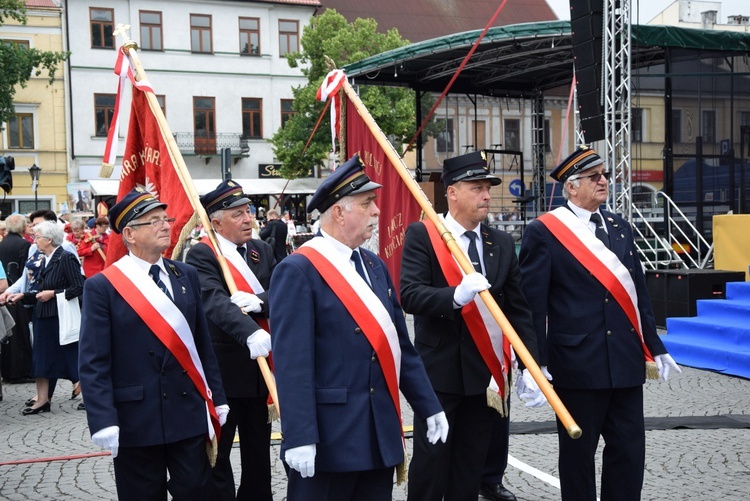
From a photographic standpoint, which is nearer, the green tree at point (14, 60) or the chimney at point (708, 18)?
the green tree at point (14, 60)

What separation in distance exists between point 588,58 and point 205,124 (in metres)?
32.5

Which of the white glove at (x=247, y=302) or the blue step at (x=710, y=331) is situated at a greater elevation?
the white glove at (x=247, y=302)

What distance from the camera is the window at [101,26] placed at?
4172 cm

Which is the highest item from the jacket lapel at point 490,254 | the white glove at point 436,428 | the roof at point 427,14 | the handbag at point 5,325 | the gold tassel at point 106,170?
the roof at point 427,14

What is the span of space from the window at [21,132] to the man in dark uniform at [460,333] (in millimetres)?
39533

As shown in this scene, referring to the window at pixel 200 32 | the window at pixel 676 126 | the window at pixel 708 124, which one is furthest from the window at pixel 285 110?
the window at pixel 708 124

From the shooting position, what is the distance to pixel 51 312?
945cm

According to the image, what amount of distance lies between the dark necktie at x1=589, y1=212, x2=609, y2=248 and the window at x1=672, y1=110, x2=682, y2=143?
513 inches

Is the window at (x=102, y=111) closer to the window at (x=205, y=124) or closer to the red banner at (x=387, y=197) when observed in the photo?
the window at (x=205, y=124)

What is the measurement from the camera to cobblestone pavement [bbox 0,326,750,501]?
601cm

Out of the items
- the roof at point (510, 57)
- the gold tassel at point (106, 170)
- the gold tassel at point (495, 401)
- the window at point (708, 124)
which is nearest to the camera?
the gold tassel at point (495, 401)

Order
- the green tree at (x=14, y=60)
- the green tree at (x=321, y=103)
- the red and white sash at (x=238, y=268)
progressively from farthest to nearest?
1. the green tree at (x=321, y=103)
2. the green tree at (x=14, y=60)
3. the red and white sash at (x=238, y=268)

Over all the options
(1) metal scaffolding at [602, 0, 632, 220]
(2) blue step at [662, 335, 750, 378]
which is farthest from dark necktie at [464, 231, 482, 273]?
(1) metal scaffolding at [602, 0, 632, 220]

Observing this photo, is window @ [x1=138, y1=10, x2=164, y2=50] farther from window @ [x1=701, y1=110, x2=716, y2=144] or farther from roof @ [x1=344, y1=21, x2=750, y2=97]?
window @ [x1=701, y1=110, x2=716, y2=144]
